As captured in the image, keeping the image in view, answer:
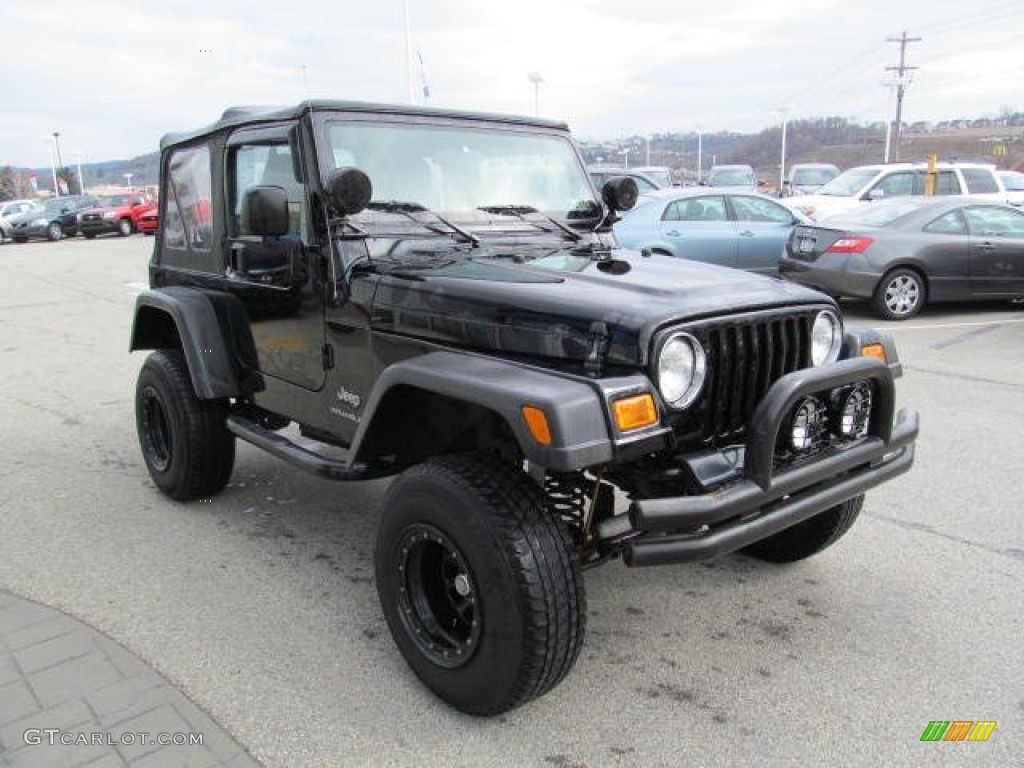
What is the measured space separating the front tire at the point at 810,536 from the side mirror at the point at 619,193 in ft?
5.73

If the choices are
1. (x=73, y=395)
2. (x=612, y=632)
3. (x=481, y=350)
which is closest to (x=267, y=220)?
(x=481, y=350)

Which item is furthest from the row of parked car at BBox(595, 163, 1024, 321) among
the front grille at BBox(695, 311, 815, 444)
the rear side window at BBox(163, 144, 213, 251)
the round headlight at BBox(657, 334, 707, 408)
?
the round headlight at BBox(657, 334, 707, 408)

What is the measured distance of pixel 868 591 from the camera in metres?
3.49

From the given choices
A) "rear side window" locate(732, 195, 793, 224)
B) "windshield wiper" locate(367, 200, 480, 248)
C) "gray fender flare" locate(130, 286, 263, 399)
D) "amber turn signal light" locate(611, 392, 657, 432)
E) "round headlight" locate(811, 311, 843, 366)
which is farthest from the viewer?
"rear side window" locate(732, 195, 793, 224)

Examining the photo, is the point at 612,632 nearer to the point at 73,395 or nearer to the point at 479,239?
the point at 479,239

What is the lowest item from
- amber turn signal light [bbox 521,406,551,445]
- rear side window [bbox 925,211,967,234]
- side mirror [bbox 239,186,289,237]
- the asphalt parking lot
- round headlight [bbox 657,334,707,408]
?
the asphalt parking lot

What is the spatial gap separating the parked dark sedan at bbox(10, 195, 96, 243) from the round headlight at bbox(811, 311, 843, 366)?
3010 cm

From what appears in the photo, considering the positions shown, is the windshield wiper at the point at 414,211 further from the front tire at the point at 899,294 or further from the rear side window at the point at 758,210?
the rear side window at the point at 758,210

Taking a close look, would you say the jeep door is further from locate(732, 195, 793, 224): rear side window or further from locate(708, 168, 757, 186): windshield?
locate(708, 168, 757, 186): windshield

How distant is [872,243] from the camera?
9.47 meters

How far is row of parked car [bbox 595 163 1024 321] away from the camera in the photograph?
9492 millimetres

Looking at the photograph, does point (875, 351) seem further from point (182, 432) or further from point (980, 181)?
point (980, 181)

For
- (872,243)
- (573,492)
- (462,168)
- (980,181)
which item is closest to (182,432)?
(462,168)

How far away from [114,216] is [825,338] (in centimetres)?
2955
